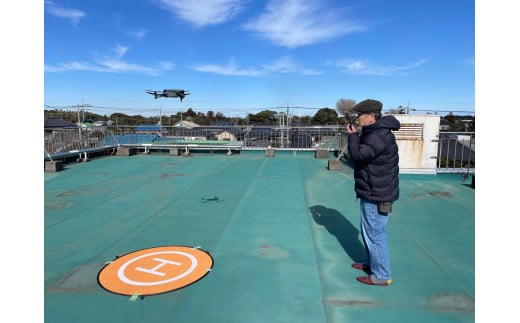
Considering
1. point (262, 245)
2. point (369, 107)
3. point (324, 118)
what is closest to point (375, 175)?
point (369, 107)

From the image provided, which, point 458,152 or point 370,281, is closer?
point 370,281

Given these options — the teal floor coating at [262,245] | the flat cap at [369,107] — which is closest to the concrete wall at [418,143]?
the teal floor coating at [262,245]

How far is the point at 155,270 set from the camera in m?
3.28

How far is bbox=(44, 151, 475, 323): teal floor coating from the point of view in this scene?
2.62 m

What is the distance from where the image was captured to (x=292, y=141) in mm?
13875

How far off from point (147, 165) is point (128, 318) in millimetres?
8256

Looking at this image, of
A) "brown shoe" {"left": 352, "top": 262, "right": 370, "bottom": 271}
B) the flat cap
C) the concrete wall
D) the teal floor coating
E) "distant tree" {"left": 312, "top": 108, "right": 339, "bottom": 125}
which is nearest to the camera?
the teal floor coating

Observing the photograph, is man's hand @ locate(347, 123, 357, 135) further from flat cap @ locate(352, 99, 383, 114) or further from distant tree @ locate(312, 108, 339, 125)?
distant tree @ locate(312, 108, 339, 125)

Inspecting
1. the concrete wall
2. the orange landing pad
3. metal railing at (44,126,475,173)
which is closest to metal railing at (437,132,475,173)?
the concrete wall

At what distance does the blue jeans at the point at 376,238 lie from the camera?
2.90 metres

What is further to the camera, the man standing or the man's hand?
the man's hand

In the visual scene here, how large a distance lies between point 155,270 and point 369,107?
8.59 feet

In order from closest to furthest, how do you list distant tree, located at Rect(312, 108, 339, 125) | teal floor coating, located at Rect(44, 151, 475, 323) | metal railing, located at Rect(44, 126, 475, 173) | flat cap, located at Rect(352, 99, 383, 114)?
1. teal floor coating, located at Rect(44, 151, 475, 323)
2. flat cap, located at Rect(352, 99, 383, 114)
3. metal railing, located at Rect(44, 126, 475, 173)
4. distant tree, located at Rect(312, 108, 339, 125)

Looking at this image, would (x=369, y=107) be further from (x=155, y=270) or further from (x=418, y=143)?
→ (x=418, y=143)
